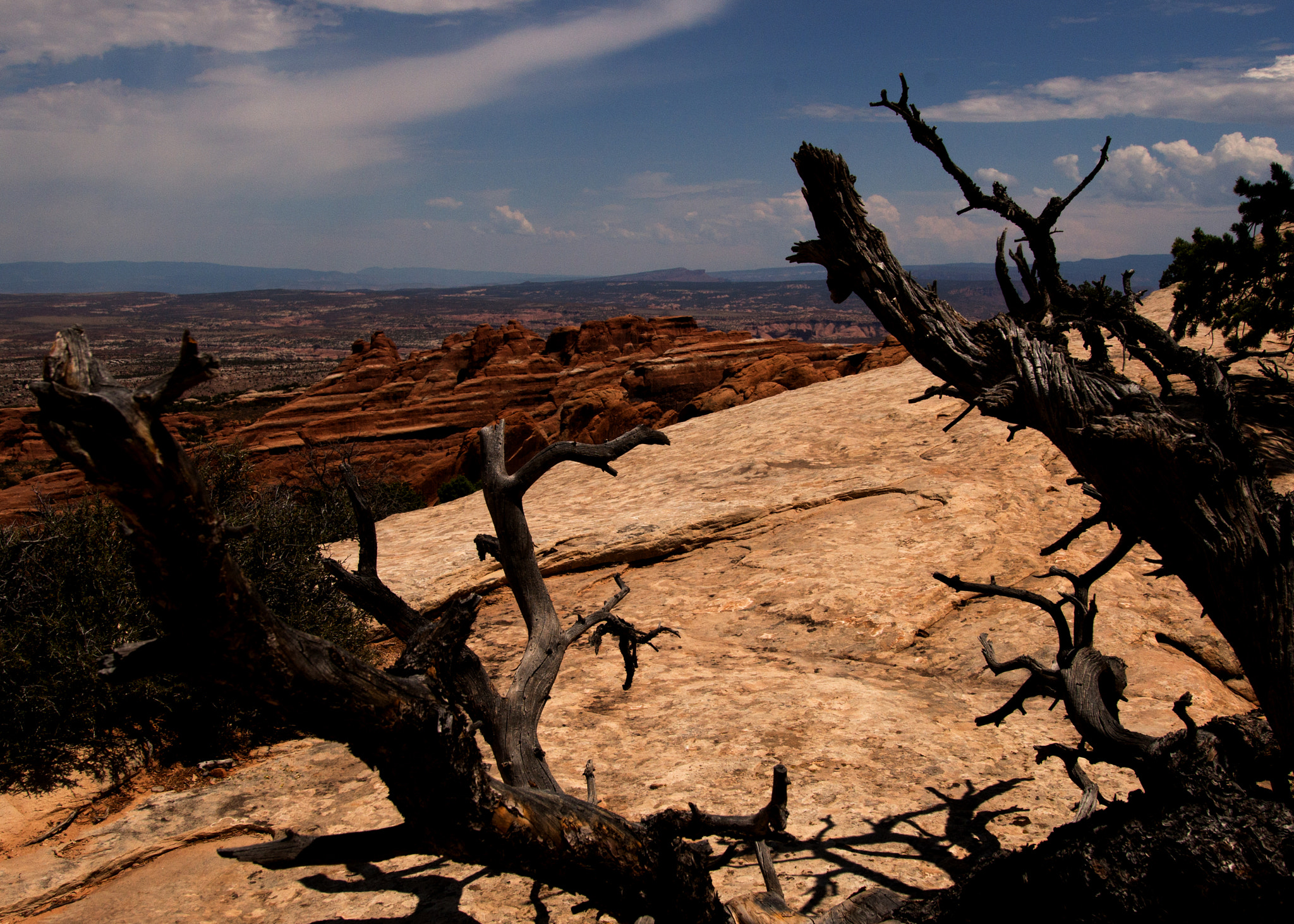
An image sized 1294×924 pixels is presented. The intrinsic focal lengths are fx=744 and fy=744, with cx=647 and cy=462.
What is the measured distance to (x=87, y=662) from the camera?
581 cm

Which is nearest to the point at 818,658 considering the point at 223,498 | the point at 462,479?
the point at 223,498

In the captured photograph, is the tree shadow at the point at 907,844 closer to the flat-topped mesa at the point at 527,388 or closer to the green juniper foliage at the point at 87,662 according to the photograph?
the green juniper foliage at the point at 87,662

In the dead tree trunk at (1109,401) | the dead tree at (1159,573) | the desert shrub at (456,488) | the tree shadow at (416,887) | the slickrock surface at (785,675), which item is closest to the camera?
the dead tree at (1159,573)

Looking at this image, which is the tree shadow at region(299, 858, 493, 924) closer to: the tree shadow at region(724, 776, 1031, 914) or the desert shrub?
the tree shadow at region(724, 776, 1031, 914)

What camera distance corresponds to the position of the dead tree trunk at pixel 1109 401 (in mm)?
2885

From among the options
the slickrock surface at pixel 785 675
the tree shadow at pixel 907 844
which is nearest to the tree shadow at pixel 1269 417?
the slickrock surface at pixel 785 675

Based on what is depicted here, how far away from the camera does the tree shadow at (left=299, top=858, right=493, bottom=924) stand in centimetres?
371

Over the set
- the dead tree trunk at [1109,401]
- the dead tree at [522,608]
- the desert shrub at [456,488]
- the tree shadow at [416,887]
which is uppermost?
the dead tree trunk at [1109,401]

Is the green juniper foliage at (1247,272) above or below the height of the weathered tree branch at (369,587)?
above

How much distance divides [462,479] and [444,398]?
1556 centimetres

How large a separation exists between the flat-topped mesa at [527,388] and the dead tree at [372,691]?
980 inches

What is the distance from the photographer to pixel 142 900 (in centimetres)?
400

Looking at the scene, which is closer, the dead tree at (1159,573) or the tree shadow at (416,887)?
the dead tree at (1159,573)

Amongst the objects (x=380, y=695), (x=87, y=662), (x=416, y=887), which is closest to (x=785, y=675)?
(x=416, y=887)
